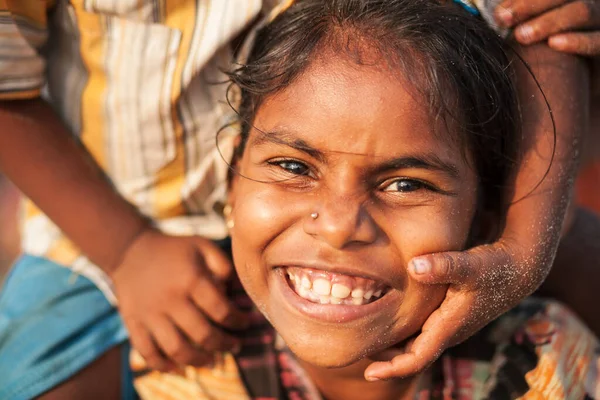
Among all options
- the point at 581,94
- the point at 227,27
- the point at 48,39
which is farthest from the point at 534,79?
the point at 48,39

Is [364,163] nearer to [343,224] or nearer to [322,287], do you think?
[343,224]

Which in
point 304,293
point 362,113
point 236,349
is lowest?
point 236,349

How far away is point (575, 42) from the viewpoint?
5.12ft

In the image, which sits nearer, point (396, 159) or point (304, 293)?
point (396, 159)

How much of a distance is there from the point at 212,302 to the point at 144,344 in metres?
0.19

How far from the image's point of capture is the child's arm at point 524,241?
141cm

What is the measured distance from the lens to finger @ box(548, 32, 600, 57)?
156 centimetres

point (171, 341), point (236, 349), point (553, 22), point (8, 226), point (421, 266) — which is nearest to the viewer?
point (421, 266)

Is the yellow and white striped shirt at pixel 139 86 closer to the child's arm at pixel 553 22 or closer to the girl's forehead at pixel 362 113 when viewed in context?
the girl's forehead at pixel 362 113

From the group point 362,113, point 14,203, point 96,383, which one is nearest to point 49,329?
point 96,383

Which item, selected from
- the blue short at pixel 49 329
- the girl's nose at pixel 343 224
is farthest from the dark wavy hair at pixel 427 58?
the blue short at pixel 49 329

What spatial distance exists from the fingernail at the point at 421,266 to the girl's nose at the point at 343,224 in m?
0.10

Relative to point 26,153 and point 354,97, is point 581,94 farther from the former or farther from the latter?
point 26,153

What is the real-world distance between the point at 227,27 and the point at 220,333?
2.35ft
